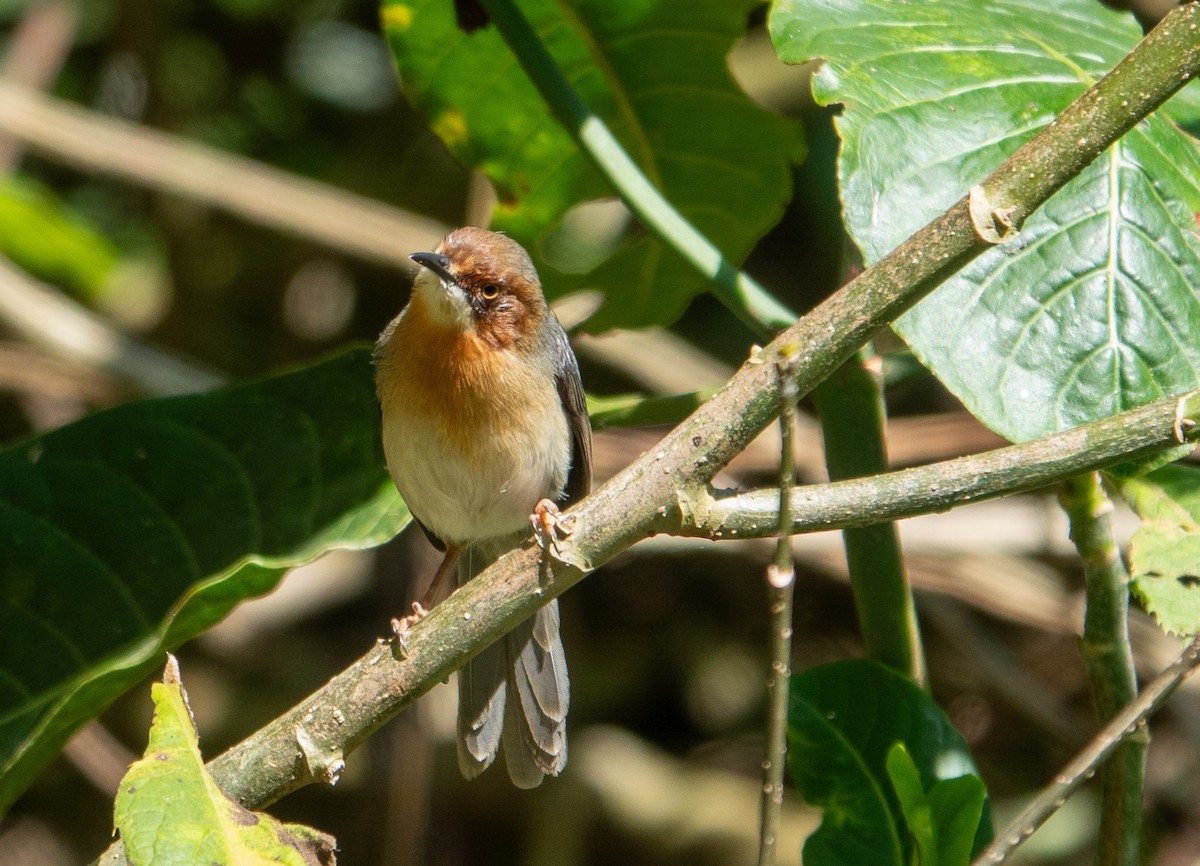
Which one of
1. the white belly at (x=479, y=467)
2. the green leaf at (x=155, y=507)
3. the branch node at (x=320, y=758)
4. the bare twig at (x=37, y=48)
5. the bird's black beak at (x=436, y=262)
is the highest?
the bare twig at (x=37, y=48)

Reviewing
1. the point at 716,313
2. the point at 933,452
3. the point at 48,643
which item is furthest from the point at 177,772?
the point at 716,313

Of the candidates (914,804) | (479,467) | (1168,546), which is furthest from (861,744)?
(479,467)

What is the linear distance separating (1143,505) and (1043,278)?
47cm

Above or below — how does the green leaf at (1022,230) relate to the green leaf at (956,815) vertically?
Result: above

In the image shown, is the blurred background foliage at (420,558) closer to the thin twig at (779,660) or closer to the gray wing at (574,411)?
the gray wing at (574,411)

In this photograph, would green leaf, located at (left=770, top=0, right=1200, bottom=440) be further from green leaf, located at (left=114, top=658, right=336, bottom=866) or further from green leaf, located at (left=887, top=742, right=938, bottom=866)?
green leaf, located at (left=114, top=658, right=336, bottom=866)

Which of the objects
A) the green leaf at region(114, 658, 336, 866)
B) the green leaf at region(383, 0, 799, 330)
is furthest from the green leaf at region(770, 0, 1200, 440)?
the green leaf at region(114, 658, 336, 866)

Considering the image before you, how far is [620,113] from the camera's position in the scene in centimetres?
352

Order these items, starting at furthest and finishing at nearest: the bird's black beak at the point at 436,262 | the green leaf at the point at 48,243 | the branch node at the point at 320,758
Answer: the green leaf at the point at 48,243 → the bird's black beak at the point at 436,262 → the branch node at the point at 320,758

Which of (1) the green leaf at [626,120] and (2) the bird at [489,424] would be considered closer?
(2) the bird at [489,424]

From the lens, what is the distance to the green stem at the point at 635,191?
2424mm

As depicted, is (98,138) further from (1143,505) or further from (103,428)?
(1143,505)

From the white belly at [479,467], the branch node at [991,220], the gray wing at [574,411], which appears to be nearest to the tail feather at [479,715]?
the white belly at [479,467]

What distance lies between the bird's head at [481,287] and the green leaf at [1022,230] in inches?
42.6
